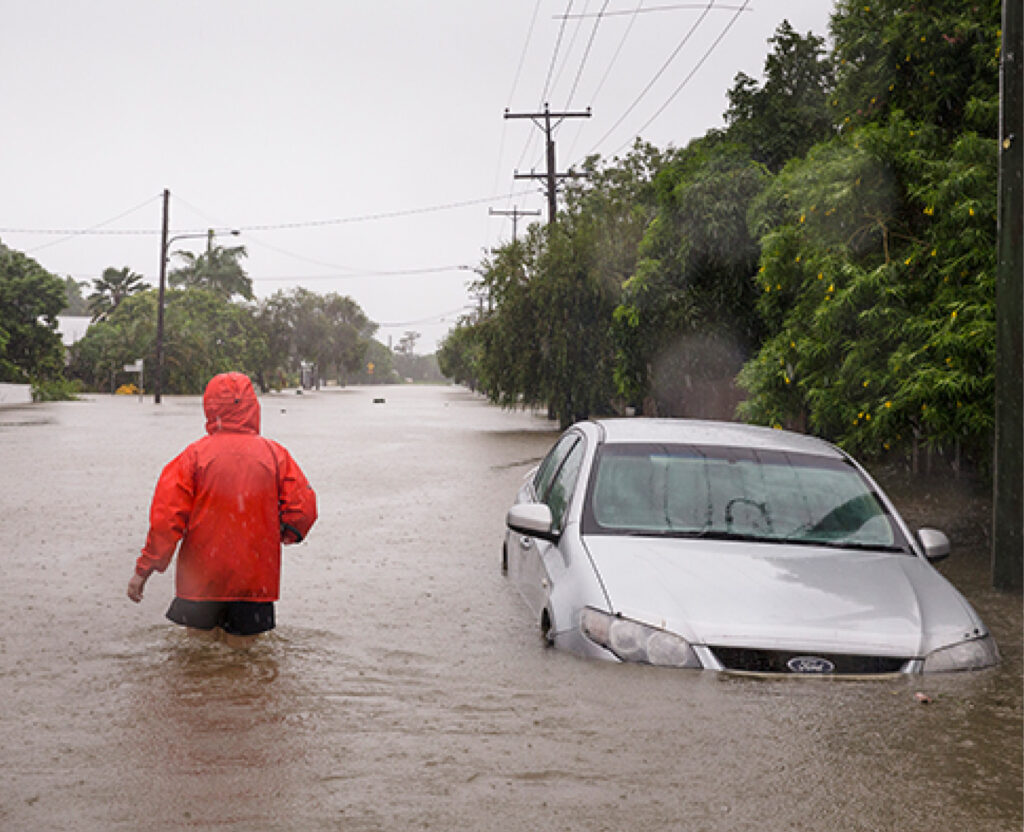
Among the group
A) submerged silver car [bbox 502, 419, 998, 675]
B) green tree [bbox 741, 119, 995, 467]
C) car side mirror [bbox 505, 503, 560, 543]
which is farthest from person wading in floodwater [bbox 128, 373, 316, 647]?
green tree [bbox 741, 119, 995, 467]

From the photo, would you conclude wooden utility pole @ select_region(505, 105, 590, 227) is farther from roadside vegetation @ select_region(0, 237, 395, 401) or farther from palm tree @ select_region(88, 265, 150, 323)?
palm tree @ select_region(88, 265, 150, 323)

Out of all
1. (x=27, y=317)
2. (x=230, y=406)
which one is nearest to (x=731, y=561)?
(x=230, y=406)

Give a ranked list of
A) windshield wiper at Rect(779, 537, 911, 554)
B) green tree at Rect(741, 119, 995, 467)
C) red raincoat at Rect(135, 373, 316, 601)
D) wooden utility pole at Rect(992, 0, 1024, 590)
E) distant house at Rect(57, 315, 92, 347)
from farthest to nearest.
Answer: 1. distant house at Rect(57, 315, 92, 347)
2. green tree at Rect(741, 119, 995, 467)
3. wooden utility pole at Rect(992, 0, 1024, 590)
4. windshield wiper at Rect(779, 537, 911, 554)
5. red raincoat at Rect(135, 373, 316, 601)

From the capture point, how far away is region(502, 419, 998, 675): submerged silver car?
5.26 meters

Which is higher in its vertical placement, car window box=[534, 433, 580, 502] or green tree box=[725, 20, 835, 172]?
green tree box=[725, 20, 835, 172]

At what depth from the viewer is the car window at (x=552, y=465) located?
769cm

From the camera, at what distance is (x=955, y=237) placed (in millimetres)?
11086

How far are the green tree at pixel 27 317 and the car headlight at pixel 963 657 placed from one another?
2549 inches

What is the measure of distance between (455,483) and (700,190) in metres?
7.39

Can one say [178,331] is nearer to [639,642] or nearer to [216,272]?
[216,272]

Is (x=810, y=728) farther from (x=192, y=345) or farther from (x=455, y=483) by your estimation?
(x=192, y=345)

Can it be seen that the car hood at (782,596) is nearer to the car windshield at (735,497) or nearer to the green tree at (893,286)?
the car windshield at (735,497)

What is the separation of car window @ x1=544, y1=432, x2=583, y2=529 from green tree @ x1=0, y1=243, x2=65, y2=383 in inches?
2447

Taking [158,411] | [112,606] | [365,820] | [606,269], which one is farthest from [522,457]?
[158,411]
